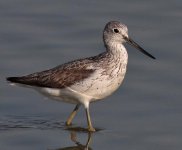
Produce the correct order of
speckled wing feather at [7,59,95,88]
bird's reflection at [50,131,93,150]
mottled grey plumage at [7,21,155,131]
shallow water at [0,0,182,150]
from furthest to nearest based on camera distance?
speckled wing feather at [7,59,95,88]
mottled grey plumage at [7,21,155,131]
shallow water at [0,0,182,150]
bird's reflection at [50,131,93,150]

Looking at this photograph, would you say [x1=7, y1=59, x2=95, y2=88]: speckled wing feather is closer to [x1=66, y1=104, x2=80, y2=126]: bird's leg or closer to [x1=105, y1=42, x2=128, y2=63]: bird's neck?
[x1=105, y1=42, x2=128, y2=63]: bird's neck

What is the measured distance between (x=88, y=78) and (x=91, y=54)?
10.2ft

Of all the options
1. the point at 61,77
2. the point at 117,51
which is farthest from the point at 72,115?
the point at 117,51

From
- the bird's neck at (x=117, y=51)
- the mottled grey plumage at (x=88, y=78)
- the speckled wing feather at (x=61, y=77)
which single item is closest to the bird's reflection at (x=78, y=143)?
the mottled grey plumage at (x=88, y=78)

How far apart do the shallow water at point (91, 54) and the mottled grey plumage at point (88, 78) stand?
57cm

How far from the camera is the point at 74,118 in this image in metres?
15.7

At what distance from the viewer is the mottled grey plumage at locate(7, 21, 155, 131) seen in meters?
14.9

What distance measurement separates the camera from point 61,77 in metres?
15.2

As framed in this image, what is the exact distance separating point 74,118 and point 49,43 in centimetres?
313

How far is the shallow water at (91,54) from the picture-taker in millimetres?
14469

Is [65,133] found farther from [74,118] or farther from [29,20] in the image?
[29,20]

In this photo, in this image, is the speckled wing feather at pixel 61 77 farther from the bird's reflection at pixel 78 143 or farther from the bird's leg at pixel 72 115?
the bird's reflection at pixel 78 143

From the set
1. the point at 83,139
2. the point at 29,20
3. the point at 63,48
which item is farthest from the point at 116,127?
the point at 29,20

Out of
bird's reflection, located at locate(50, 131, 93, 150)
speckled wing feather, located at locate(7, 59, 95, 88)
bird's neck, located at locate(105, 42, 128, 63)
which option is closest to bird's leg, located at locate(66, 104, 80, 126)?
bird's reflection, located at locate(50, 131, 93, 150)
